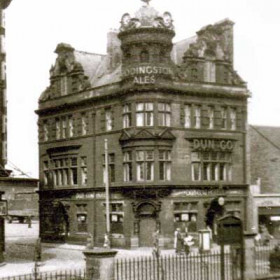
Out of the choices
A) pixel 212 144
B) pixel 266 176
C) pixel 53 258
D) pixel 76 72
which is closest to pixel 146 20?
pixel 76 72

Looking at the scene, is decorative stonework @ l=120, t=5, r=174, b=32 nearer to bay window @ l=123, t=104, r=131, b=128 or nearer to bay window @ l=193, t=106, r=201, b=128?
bay window @ l=123, t=104, r=131, b=128

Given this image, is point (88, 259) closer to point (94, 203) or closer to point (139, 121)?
point (139, 121)

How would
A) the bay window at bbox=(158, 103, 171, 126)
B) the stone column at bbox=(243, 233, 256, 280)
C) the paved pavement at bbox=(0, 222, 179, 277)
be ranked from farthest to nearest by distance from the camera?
the bay window at bbox=(158, 103, 171, 126), the paved pavement at bbox=(0, 222, 179, 277), the stone column at bbox=(243, 233, 256, 280)

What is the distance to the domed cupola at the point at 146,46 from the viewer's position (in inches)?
1745

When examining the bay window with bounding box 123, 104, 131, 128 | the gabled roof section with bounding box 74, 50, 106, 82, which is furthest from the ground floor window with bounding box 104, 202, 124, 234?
the gabled roof section with bounding box 74, 50, 106, 82

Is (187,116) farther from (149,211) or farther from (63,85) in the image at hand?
(63,85)

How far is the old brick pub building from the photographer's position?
44312 millimetres

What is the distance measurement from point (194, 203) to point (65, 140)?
12383mm

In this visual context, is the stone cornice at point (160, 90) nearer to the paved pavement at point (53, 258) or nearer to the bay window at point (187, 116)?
the bay window at point (187, 116)

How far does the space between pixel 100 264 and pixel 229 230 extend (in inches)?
169

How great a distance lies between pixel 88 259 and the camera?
19.4 meters

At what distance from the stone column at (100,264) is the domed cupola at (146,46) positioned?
2599 centimetres

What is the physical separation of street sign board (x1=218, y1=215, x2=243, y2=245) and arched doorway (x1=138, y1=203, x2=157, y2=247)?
932 inches

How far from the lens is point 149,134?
43812mm
